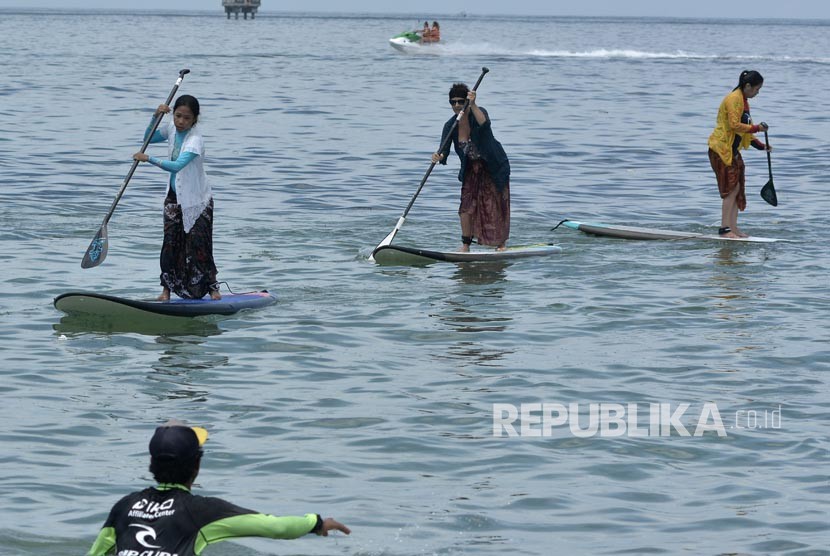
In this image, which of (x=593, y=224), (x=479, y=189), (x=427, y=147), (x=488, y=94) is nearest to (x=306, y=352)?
(x=479, y=189)

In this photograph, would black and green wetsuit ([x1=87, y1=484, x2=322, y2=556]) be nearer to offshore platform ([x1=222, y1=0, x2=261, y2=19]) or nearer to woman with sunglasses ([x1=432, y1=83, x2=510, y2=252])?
woman with sunglasses ([x1=432, y1=83, x2=510, y2=252])

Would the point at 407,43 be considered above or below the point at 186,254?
below

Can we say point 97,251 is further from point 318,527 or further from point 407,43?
point 407,43

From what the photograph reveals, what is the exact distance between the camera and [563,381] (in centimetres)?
962

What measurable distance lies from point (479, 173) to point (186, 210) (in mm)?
4103

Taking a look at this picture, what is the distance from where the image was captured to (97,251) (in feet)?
39.0

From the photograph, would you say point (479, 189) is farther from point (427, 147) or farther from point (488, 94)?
point (488, 94)

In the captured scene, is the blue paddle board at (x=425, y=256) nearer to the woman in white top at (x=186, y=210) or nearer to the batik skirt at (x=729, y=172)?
the batik skirt at (x=729, y=172)

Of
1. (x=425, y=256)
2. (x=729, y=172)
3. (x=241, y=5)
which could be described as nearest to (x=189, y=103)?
(x=425, y=256)

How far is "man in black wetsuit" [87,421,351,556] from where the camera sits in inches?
187

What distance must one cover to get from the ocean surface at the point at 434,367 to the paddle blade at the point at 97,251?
0.62 metres

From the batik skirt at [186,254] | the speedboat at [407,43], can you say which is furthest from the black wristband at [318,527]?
the speedboat at [407,43]

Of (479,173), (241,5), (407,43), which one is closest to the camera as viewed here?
(479,173)

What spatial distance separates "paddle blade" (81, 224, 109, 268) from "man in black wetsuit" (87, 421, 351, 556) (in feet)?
23.5
